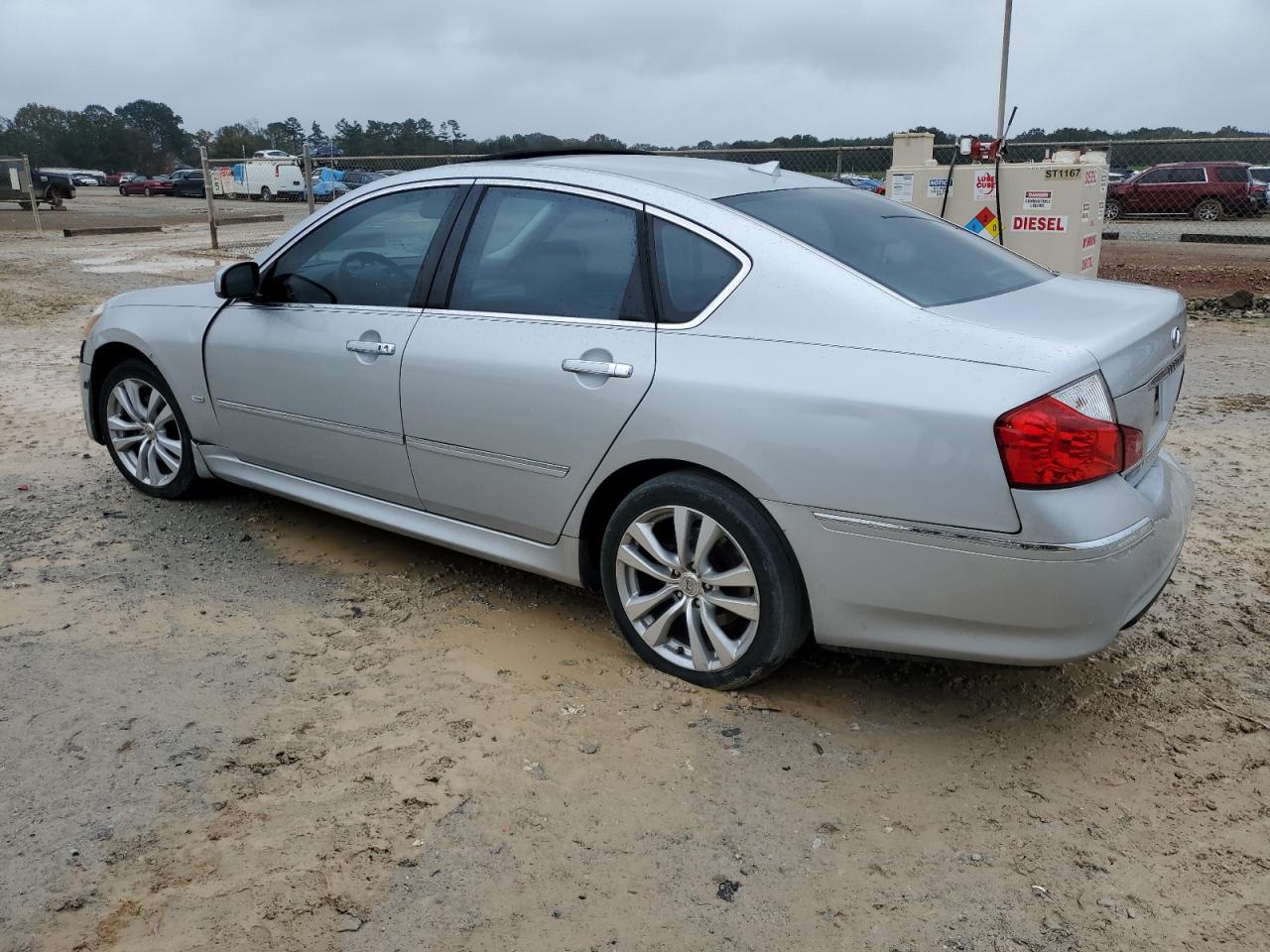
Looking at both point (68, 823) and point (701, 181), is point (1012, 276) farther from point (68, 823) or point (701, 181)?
point (68, 823)

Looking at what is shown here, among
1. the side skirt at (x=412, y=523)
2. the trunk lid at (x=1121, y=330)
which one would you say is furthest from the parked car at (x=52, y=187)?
the trunk lid at (x=1121, y=330)

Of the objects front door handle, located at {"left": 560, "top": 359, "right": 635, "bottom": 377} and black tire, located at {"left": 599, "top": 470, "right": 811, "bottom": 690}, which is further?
front door handle, located at {"left": 560, "top": 359, "right": 635, "bottom": 377}

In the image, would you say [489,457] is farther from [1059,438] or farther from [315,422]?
[1059,438]

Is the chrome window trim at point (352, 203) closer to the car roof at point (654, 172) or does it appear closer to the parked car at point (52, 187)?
the car roof at point (654, 172)

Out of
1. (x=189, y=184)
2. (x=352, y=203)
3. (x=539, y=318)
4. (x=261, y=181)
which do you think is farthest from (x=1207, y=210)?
(x=189, y=184)

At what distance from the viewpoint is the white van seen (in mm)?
37844

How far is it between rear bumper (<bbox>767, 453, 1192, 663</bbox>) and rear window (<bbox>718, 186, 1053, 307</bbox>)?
710 millimetres

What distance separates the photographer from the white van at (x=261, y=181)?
3784cm

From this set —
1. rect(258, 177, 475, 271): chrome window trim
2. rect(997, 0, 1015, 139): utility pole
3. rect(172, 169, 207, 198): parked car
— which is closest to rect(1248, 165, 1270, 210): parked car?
rect(997, 0, 1015, 139): utility pole

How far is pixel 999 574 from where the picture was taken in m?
2.79

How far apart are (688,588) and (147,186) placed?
50.7 meters

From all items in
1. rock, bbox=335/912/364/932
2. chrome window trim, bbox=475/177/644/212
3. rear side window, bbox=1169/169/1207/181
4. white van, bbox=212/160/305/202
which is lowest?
rock, bbox=335/912/364/932

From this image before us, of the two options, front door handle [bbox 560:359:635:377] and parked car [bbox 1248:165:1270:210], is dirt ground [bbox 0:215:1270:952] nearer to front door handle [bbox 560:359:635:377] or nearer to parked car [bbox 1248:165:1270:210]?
front door handle [bbox 560:359:635:377]

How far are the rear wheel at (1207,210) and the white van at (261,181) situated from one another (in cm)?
2689
